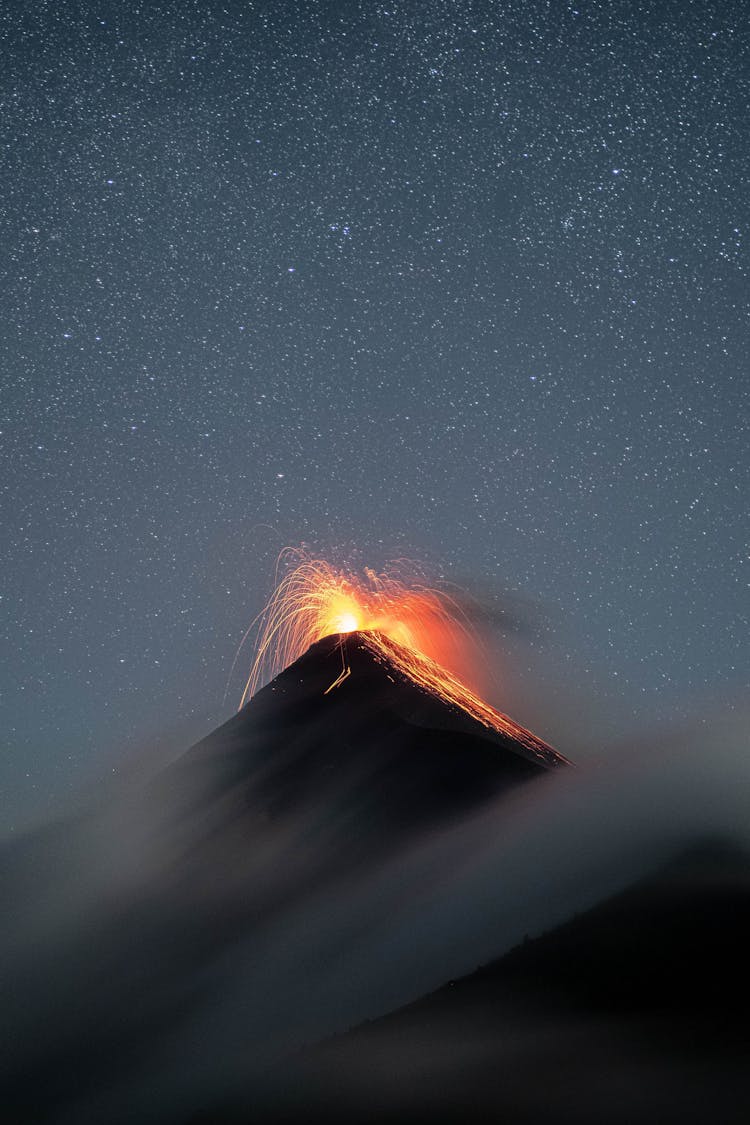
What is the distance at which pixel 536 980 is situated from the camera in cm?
1482

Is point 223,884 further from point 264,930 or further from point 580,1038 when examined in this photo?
point 580,1038

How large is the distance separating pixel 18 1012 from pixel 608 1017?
14275mm

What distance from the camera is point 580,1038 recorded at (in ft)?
41.1

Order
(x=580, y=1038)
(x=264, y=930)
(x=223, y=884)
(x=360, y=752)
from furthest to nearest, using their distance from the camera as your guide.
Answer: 1. (x=360, y=752)
2. (x=223, y=884)
3. (x=264, y=930)
4. (x=580, y=1038)

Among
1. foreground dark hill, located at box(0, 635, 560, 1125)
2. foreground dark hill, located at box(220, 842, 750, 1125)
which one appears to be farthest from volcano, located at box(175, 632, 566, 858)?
foreground dark hill, located at box(220, 842, 750, 1125)

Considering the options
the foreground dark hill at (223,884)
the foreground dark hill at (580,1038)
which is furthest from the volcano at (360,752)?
the foreground dark hill at (580,1038)

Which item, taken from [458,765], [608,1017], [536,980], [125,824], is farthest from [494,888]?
[125,824]

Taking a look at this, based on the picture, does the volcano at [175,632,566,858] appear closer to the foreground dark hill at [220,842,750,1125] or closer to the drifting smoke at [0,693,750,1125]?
the drifting smoke at [0,693,750,1125]

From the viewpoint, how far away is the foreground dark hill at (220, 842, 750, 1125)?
10.8 metres

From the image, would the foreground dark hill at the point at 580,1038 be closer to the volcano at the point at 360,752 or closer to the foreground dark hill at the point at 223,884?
the foreground dark hill at the point at 223,884

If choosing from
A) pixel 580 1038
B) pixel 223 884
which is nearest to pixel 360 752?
pixel 223 884

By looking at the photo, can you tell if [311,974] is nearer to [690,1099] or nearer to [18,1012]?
[18,1012]

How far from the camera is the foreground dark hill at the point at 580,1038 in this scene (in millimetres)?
10789

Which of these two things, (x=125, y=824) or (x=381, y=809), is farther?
(x=125, y=824)
